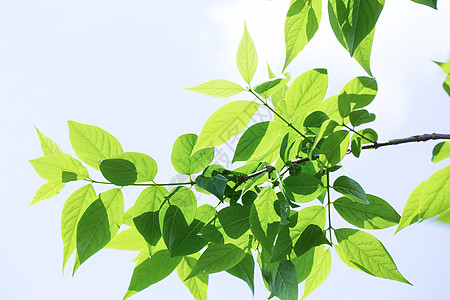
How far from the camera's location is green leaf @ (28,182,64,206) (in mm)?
454

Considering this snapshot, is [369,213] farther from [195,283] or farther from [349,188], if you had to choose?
[195,283]

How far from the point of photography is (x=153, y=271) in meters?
0.43

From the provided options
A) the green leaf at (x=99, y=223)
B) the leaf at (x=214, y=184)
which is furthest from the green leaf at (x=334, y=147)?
the green leaf at (x=99, y=223)

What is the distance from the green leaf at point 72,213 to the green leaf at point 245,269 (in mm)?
168

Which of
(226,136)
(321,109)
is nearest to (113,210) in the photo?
(226,136)

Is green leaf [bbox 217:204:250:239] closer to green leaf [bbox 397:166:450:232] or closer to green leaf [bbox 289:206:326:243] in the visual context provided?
green leaf [bbox 289:206:326:243]

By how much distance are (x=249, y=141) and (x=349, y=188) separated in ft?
0.37

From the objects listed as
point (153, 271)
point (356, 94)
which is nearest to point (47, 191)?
point (153, 271)

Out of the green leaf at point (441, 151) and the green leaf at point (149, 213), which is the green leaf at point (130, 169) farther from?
the green leaf at point (441, 151)

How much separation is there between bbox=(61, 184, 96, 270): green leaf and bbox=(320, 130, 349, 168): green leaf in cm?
24

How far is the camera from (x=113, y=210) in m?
0.41

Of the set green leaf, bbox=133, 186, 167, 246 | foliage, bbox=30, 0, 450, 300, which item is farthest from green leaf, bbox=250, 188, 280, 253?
green leaf, bbox=133, 186, 167, 246

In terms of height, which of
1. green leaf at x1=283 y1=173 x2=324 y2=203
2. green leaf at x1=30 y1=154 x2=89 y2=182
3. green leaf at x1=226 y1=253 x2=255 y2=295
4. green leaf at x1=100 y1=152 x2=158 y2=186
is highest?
green leaf at x1=30 y1=154 x2=89 y2=182

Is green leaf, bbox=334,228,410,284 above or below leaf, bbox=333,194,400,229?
below
